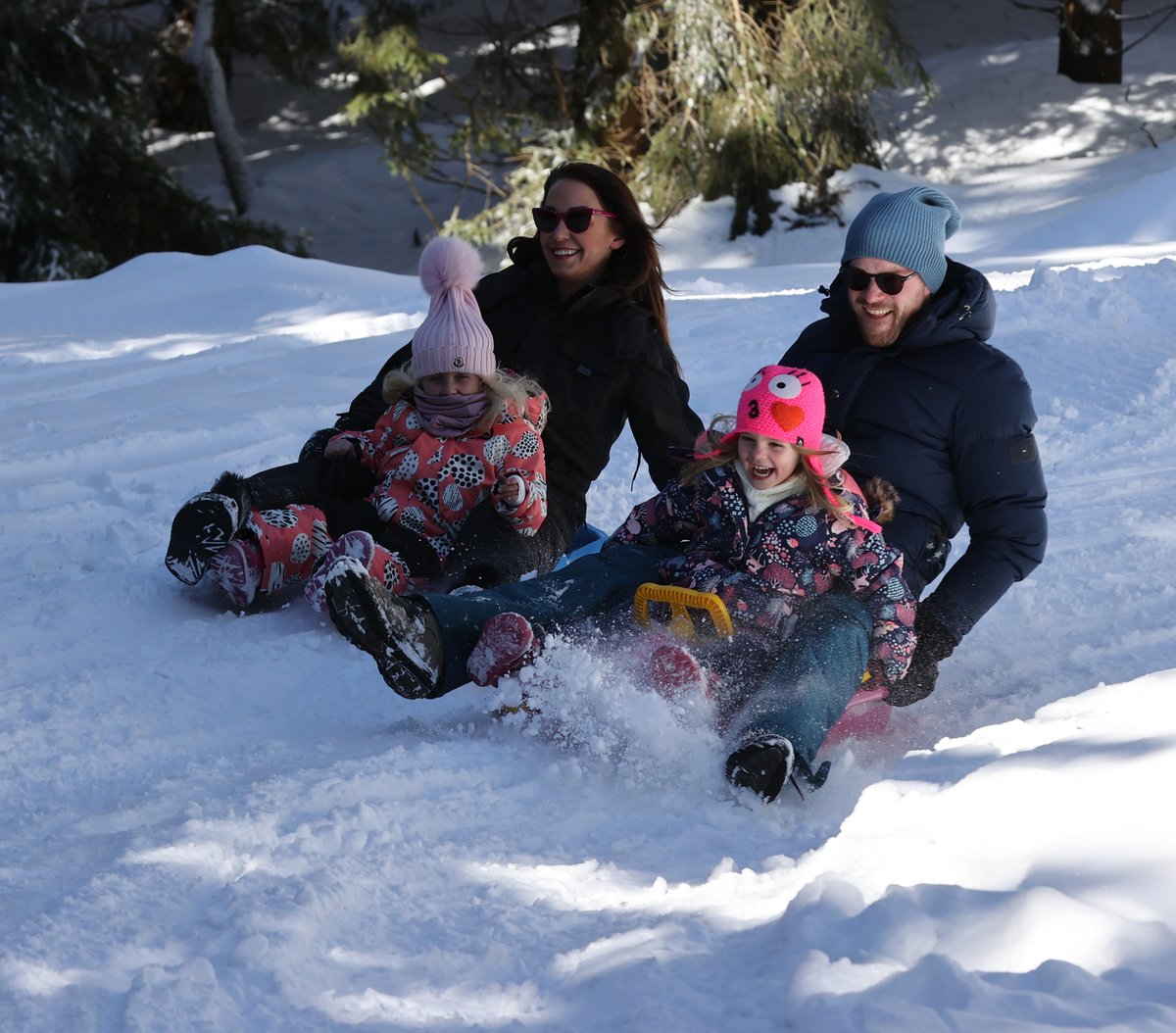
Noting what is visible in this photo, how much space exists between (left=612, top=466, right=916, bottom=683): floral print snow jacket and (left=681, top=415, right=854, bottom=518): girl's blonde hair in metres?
0.02

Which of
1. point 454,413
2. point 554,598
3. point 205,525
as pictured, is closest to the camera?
point 554,598

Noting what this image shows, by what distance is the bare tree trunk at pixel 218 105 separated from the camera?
517 inches

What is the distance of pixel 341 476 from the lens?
391 centimetres

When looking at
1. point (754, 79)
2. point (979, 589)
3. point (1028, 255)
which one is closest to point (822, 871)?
point (979, 589)

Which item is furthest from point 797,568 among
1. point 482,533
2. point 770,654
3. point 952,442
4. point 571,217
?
point 571,217

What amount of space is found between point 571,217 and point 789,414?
3.72ft

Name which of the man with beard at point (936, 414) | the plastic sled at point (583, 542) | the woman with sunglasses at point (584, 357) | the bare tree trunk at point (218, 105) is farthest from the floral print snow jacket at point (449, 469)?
the bare tree trunk at point (218, 105)

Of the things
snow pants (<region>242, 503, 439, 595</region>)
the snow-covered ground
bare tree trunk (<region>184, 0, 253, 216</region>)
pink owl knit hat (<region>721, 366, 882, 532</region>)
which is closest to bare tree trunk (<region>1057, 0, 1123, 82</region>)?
bare tree trunk (<region>184, 0, 253, 216</region>)

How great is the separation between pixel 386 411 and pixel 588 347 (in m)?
0.58

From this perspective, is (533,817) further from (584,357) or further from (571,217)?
(571,217)

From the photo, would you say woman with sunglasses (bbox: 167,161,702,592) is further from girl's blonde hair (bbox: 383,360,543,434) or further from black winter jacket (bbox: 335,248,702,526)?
girl's blonde hair (bbox: 383,360,543,434)

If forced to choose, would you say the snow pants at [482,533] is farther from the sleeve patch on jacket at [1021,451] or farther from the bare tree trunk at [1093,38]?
the bare tree trunk at [1093,38]

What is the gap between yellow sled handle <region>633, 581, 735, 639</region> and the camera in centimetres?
296

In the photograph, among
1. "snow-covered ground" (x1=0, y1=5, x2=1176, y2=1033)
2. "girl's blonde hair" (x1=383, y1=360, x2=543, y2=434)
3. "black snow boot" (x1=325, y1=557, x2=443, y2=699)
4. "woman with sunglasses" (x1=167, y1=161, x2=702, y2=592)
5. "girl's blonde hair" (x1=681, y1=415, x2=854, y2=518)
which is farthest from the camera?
"woman with sunglasses" (x1=167, y1=161, x2=702, y2=592)
